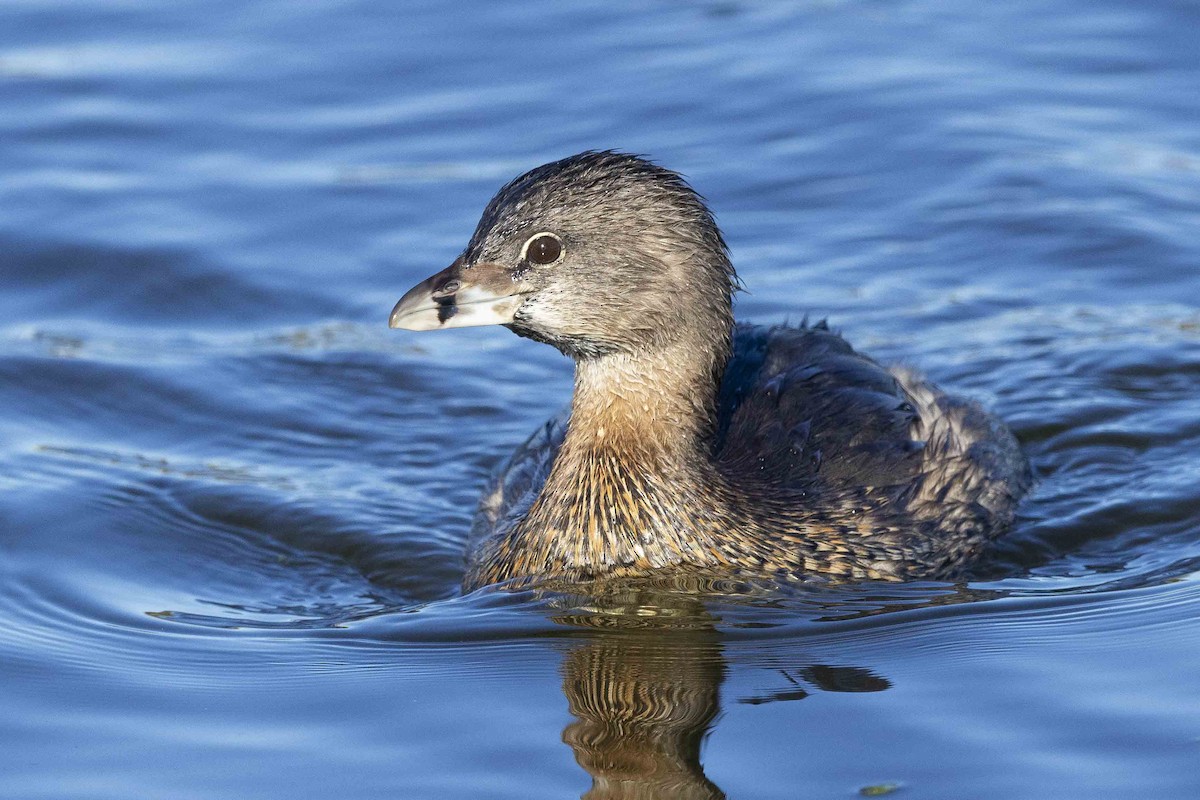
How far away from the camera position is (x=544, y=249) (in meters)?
7.87

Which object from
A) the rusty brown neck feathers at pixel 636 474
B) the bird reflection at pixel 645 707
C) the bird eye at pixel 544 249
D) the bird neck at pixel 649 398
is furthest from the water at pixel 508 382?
the bird eye at pixel 544 249

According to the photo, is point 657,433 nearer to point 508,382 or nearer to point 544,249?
point 544,249

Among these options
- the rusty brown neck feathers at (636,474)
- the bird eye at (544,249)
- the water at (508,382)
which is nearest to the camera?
the water at (508,382)

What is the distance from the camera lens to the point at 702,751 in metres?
6.71

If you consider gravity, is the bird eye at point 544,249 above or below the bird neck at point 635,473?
above

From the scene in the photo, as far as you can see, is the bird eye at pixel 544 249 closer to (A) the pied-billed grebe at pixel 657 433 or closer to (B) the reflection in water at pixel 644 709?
(A) the pied-billed grebe at pixel 657 433

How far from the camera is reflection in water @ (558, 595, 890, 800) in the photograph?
661 cm

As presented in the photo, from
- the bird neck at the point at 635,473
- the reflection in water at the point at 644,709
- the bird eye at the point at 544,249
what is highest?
the bird eye at the point at 544,249

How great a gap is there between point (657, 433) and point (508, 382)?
3.64 metres

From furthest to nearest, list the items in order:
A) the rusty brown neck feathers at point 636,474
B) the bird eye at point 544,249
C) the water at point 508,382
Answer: the rusty brown neck feathers at point 636,474 < the bird eye at point 544,249 < the water at point 508,382

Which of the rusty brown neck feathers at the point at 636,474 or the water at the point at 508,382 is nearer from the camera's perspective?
the water at the point at 508,382

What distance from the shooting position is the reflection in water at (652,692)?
21.7ft

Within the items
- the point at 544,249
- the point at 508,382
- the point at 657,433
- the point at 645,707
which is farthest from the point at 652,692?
the point at 508,382

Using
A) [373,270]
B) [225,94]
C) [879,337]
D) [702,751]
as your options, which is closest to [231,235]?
[373,270]
